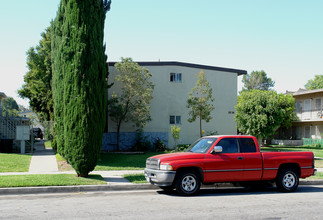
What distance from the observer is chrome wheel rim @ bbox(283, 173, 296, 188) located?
36.3 feet

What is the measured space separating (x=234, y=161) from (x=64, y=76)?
681 cm

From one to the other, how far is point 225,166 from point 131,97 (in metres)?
15.5

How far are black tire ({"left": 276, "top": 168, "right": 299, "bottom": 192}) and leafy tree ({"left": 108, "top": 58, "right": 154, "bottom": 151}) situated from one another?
14.7 metres

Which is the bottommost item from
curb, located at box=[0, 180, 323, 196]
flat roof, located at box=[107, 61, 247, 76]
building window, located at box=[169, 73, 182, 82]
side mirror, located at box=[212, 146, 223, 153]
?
curb, located at box=[0, 180, 323, 196]

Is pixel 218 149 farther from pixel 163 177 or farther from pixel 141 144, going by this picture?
pixel 141 144

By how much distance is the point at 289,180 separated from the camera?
11.1 m

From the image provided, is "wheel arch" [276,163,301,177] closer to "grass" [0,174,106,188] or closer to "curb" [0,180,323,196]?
"curb" [0,180,323,196]

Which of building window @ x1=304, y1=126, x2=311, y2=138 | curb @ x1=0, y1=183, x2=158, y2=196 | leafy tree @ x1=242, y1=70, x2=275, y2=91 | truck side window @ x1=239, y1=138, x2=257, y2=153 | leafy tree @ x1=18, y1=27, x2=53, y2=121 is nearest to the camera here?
curb @ x1=0, y1=183, x2=158, y2=196

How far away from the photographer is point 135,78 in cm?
2478

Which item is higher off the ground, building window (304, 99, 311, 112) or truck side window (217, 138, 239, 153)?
building window (304, 99, 311, 112)

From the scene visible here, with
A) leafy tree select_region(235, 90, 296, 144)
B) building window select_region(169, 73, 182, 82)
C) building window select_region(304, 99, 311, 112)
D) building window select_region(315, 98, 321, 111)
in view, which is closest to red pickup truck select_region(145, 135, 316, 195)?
building window select_region(169, 73, 182, 82)

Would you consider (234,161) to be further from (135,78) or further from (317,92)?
(317,92)

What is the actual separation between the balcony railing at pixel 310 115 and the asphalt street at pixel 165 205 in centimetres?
2779

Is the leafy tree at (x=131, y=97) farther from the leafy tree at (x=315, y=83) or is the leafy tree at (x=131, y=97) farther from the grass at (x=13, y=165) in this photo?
the leafy tree at (x=315, y=83)
